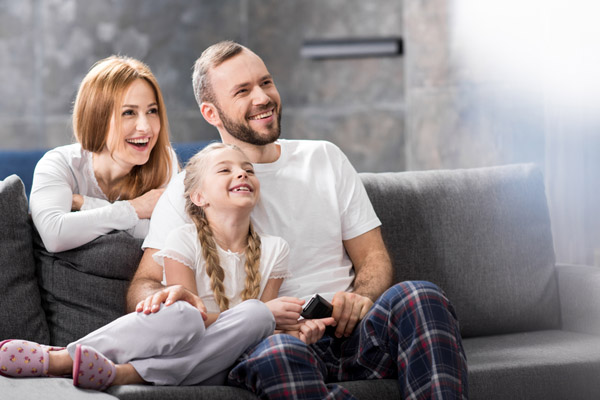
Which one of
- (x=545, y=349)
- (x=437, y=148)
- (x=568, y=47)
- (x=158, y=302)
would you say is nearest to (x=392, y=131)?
(x=437, y=148)

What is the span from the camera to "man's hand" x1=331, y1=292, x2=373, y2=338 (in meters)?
2.00

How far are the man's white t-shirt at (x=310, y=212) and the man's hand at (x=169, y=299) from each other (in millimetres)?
324

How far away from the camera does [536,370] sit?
2.15m

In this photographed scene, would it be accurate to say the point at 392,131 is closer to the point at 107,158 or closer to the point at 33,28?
the point at 33,28

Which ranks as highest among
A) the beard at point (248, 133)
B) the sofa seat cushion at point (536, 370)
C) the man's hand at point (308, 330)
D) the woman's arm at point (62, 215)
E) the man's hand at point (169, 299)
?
the beard at point (248, 133)

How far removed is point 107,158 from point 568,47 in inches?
78.3

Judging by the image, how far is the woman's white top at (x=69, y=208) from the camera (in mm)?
2145

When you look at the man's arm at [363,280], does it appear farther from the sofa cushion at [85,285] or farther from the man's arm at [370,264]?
the sofa cushion at [85,285]

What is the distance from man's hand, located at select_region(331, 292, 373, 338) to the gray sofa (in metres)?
0.34

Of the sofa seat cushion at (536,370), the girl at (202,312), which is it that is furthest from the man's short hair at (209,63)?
the sofa seat cushion at (536,370)

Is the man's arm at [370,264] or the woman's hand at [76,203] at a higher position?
the woman's hand at [76,203]

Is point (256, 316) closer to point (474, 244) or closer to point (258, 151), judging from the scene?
point (258, 151)

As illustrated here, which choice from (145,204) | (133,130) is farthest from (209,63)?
(145,204)

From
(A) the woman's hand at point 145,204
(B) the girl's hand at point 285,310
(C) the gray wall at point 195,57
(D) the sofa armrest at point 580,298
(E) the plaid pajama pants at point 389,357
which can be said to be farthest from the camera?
(C) the gray wall at point 195,57
